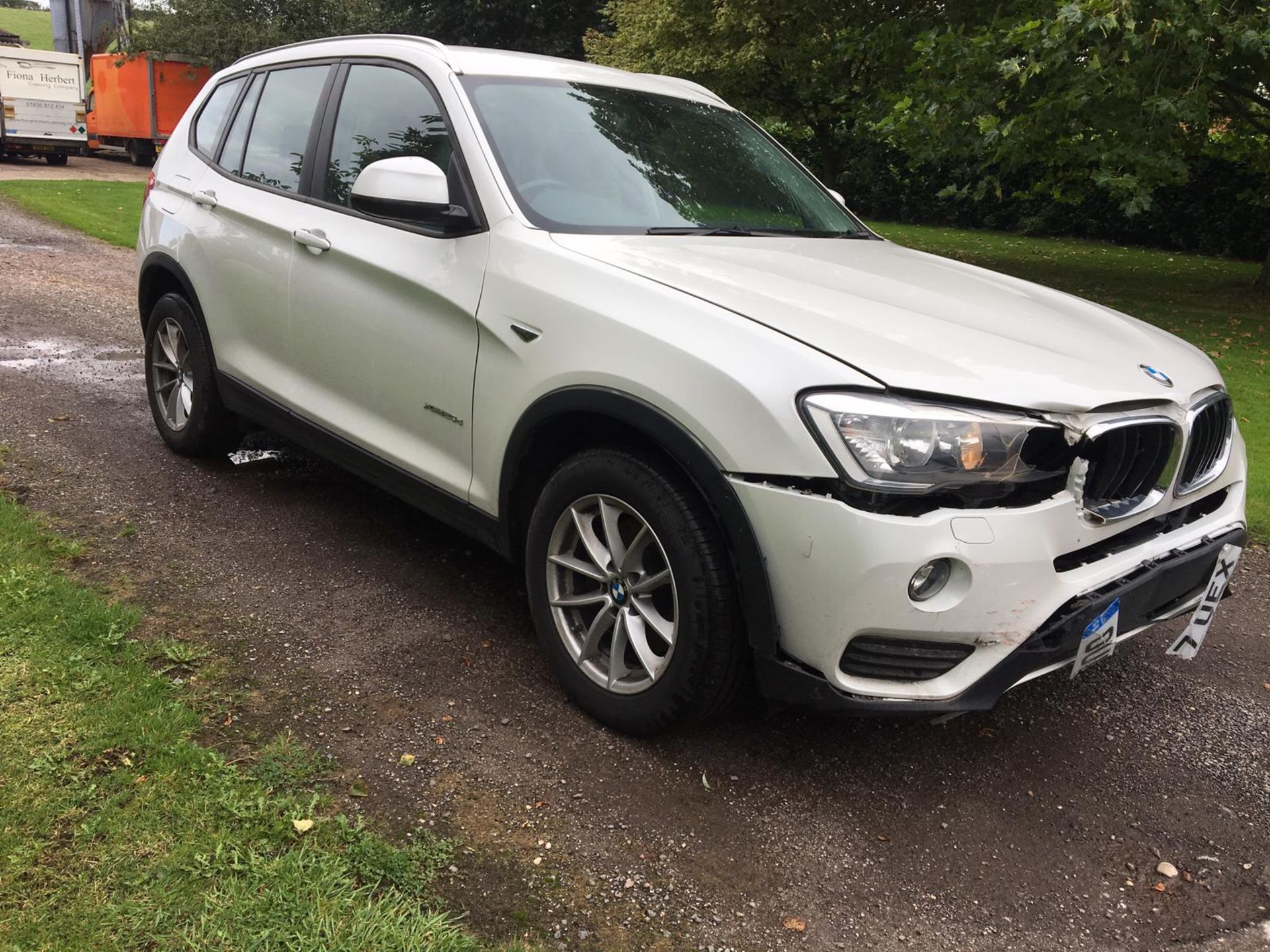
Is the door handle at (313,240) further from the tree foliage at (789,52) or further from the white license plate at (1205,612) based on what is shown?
the tree foliage at (789,52)

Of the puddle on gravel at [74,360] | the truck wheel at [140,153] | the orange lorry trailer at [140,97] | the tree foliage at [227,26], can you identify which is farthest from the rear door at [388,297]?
the truck wheel at [140,153]

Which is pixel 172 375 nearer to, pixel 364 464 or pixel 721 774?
pixel 364 464

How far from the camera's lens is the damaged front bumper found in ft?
7.98

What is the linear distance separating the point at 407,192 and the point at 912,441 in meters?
1.77

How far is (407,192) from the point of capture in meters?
3.25

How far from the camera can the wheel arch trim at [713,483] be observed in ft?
8.46

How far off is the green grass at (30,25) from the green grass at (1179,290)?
60.8 metres

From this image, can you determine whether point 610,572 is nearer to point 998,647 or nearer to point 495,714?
point 495,714

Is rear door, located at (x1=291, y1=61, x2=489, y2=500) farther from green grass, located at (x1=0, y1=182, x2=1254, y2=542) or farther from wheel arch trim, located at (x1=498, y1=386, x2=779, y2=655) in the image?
green grass, located at (x1=0, y1=182, x2=1254, y2=542)

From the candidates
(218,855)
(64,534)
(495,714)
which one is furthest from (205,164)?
(218,855)

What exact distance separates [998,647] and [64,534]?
3.60 m

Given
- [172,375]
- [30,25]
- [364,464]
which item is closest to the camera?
[364,464]

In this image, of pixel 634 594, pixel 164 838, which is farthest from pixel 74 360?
pixel 634 594

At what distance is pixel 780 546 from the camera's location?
2533 mm
